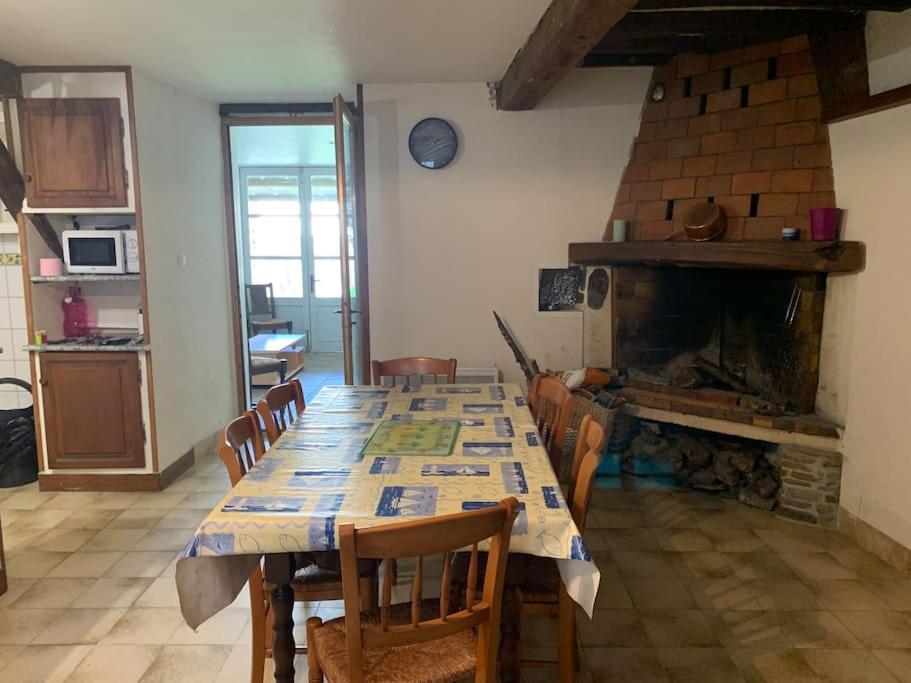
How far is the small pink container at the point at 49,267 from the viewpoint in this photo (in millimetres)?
3459

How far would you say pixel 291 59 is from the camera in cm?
333

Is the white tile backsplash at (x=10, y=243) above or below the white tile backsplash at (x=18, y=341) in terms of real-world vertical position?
above

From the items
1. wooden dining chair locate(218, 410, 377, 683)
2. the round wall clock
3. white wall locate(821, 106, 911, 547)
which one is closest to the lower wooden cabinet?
wooden dining chair locate(218, 410, 377, 683)

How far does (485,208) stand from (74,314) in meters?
2.50

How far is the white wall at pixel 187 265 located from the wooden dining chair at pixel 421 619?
8.21 feet

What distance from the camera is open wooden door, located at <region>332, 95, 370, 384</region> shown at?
339 centimetres

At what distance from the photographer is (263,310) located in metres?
7.72

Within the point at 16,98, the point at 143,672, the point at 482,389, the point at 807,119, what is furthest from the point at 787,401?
the point at 16,98

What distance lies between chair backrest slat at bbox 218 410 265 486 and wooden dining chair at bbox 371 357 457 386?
1034 mm

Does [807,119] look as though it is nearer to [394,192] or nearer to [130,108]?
[394,192]

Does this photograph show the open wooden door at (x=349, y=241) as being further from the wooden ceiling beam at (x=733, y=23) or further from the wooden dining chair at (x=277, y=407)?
the wooden ceiling beam at (x=733, y=23)

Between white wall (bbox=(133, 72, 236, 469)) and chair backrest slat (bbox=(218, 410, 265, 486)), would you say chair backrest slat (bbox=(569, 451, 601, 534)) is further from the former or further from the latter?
white wall (bbox=(133, 72, 236, 469))

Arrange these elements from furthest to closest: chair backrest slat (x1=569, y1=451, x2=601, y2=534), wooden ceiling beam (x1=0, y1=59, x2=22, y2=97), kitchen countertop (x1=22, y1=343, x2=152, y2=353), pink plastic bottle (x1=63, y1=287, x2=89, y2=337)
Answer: pink plastic bottle (x1=63, y1=287, x2=89, y2=337) → kitchen countertop (x1=22, y1=343, x2=152, y2=353) → wooden ceiling beam (x1=0, y1=59, x2=22, y2=97) → chair backrest slat (x1=569, y1=451, x2=601, y2=534)

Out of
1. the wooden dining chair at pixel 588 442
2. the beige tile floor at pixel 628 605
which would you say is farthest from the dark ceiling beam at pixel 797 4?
the beige tile floor at pixel 628 605
